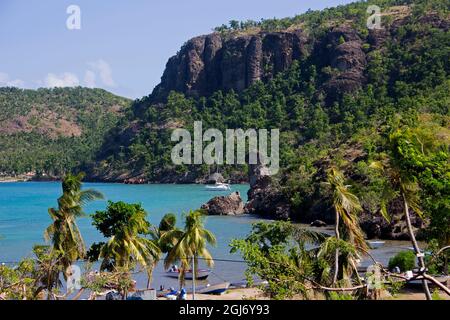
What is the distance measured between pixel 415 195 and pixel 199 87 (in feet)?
597

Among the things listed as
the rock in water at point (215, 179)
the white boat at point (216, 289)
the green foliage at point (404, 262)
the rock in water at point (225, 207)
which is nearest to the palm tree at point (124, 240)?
the white boat at point (216, 289)

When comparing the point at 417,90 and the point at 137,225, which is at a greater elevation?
the point at 417,90

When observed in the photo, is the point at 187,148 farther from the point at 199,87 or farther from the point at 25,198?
the point at 25,198

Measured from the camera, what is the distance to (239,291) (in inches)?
1287

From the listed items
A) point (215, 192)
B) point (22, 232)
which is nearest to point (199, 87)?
point (215, 192)

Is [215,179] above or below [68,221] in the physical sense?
below

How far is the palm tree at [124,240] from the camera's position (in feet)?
82.2

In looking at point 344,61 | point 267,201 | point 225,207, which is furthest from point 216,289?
point 344,61

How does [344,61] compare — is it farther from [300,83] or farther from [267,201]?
[267,201]

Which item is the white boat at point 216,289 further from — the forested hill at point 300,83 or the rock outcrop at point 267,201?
the forested hill at point 300,83

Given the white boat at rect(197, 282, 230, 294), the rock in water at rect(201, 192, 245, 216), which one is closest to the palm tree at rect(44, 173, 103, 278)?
the white boat at rect(197, 282, 230, 294)
